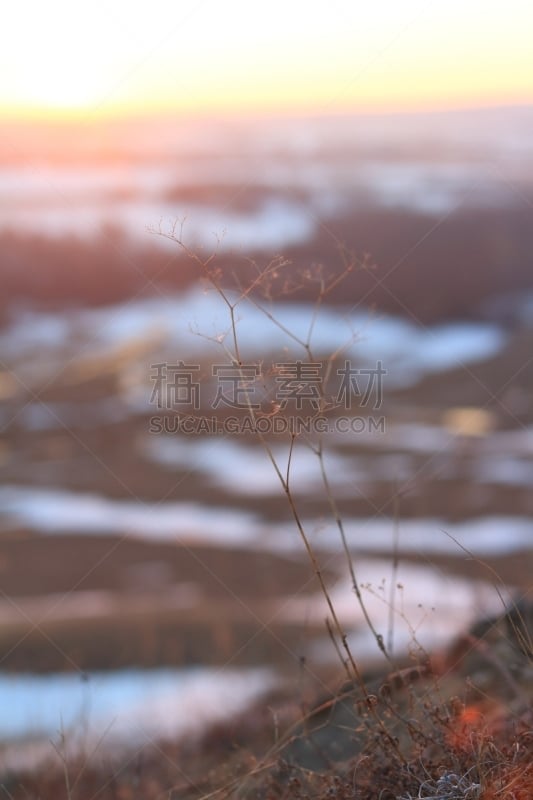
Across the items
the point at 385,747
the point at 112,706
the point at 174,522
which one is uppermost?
the point at 385,747

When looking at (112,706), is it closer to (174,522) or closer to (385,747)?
(385,747)

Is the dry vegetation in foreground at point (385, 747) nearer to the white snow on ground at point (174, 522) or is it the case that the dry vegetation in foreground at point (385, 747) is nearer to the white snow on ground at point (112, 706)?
the white snow on ground at point (112, 706)

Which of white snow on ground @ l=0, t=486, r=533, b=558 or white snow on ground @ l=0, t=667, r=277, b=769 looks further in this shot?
white snow on ground @ l=0, t=486, r=533, b=558

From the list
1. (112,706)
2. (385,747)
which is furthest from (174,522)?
(385,747)

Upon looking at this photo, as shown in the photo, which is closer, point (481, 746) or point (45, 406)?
point (481, 746)

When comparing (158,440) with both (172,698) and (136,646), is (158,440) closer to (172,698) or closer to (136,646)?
(136,646)

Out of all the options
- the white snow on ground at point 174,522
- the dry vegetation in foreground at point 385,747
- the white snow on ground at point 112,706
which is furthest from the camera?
the white snow on ground at point 174,522

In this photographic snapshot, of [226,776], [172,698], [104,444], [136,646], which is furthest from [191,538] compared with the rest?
[226,776]

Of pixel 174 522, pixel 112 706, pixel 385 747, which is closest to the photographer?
pixel 385 747

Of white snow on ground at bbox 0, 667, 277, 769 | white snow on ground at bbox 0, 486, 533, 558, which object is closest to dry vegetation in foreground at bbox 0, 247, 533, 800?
white snow on ground at bbox 0, 667, 277, 769

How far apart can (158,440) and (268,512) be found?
4936mm

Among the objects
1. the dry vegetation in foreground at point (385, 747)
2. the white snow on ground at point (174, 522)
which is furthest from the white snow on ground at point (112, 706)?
the white snow on ground at point (174, 522)

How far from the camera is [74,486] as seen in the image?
15.7 m

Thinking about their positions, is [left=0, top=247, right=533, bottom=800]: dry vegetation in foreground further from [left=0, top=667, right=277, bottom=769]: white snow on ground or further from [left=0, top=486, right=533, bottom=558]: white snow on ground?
[left=0, top=486, right=533, bottom=558]: white snow on ground
